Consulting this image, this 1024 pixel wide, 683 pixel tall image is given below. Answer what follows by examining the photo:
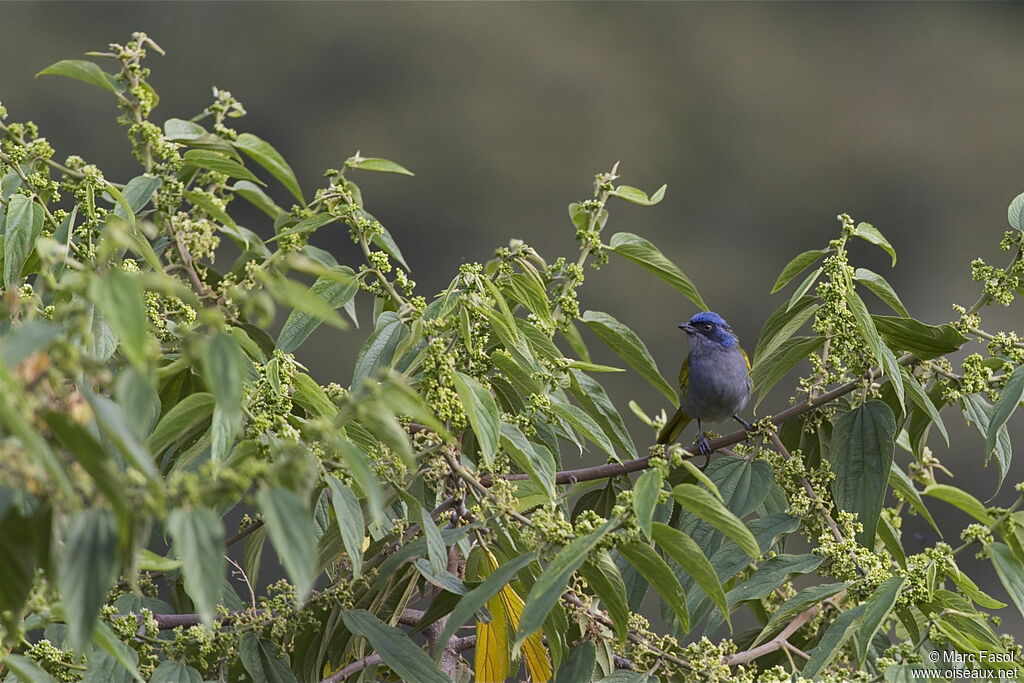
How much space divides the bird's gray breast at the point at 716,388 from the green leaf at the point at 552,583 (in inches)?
55.1

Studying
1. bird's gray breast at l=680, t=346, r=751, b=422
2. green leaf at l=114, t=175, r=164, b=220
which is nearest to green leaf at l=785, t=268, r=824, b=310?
green leaf at l=114, t=175, r=164, b=220

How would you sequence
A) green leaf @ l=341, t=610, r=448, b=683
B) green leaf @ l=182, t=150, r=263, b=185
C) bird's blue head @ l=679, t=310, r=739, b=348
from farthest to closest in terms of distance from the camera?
bird's blue head @ l=679, t=310, r=739, b=348 < green leaf @ l=182, t=150, r=263, b=185 < green leaf @ l=341, t=610, r=448, b=683

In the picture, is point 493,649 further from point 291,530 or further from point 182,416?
point 291,530

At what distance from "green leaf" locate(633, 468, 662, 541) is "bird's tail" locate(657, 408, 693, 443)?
1.39 meters

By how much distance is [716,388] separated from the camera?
88.5 inches

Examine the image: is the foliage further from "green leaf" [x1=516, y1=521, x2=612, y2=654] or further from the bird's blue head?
the bird's blue head

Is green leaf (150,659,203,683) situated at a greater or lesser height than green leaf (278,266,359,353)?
lesser

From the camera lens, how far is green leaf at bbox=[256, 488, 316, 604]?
1.89ft

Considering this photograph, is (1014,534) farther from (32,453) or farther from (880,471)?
(32,453)

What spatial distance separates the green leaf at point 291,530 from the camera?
58cm

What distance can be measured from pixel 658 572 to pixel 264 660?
0.45 m

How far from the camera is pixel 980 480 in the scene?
455 cm

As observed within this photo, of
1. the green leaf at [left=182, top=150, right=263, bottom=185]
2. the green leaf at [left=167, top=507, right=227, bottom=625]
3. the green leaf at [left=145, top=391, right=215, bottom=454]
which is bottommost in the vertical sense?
the green leaf at [left=145, top=391, right=215, bottom=454]

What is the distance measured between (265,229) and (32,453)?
13.2ft
